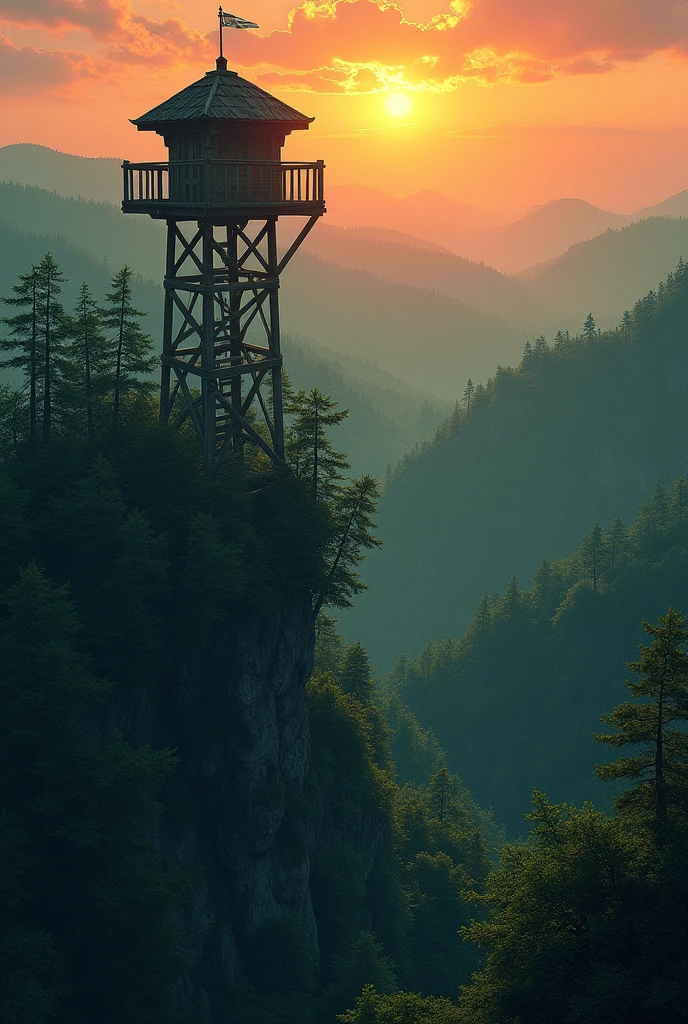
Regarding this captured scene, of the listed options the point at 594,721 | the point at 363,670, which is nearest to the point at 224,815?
the point at 363,670

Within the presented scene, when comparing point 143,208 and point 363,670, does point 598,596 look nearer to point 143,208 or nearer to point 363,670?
point 363,670

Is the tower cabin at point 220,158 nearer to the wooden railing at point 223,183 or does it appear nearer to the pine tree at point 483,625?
the wooden railing at point 223,183

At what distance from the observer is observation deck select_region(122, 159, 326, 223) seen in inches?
1268

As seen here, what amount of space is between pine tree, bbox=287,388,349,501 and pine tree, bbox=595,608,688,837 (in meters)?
17.7

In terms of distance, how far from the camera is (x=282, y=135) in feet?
112

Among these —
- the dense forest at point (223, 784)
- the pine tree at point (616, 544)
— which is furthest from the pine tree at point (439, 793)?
the pine tree at point (616, 544)

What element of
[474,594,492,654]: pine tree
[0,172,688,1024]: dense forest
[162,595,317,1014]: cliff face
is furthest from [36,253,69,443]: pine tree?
[474,594,492,654]: pine tree

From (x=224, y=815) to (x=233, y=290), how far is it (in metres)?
16.8

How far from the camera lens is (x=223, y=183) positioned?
107 feet

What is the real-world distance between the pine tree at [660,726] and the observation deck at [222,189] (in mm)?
18531

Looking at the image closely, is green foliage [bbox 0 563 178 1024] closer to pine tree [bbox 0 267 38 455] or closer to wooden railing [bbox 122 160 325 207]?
pine tree [bbox 0 267 38 455]

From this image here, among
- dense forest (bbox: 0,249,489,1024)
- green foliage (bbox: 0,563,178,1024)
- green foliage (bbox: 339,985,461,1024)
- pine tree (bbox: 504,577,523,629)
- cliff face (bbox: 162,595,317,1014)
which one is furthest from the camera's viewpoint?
pine tree (bbox: 504,577,523,629)

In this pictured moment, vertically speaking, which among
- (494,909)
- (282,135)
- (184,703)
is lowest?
(494,909)

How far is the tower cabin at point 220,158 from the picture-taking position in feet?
105
